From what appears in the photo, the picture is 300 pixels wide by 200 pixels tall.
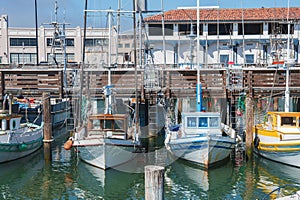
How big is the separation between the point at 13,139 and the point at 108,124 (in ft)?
15.5

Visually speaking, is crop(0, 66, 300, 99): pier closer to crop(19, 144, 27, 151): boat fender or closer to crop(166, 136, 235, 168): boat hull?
crop(19, 144, 27, 151): boat fender

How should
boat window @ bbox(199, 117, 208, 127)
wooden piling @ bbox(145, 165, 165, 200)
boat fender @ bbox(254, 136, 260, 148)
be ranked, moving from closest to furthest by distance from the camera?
1. wooden piling @ bbox(145, 165, 165, 200)
2. boat window @ bbox(199, 117, 208, 127)
3. boat fender @ bbox(254, 136, 260, 148)

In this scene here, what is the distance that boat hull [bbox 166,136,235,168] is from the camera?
1842 cm

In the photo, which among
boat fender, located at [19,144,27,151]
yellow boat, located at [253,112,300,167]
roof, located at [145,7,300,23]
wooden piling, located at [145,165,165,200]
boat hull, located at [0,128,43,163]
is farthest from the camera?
roof, located at [145,7,300,23]

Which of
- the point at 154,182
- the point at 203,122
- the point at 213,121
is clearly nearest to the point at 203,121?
the point at 203,122

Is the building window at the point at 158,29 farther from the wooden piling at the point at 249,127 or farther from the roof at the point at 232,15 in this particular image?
the wooden piling at the point at 249,127

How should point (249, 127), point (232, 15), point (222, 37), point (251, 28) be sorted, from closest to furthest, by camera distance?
point (249, 127) < point (222, 37) < point (251, 28) < point (232, 15)

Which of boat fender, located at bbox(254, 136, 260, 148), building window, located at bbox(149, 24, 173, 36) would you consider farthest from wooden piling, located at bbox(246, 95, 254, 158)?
building window, located at bbox(149, 24, 173, 36)

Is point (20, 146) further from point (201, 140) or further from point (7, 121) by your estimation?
point (201, 140)

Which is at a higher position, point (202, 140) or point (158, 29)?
point (158, 29)

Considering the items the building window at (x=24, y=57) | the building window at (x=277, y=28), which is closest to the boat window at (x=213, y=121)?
the building window at (x=277, y=28)

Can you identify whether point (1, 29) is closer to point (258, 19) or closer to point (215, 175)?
point (258, 19)

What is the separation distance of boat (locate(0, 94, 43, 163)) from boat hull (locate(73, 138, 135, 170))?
3.52 meters

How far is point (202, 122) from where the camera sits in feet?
65.0
